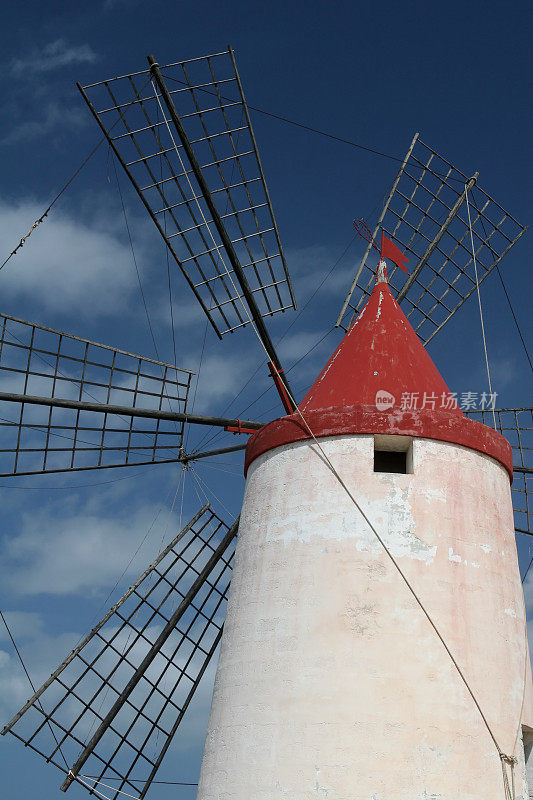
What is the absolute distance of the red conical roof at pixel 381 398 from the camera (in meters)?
5.70

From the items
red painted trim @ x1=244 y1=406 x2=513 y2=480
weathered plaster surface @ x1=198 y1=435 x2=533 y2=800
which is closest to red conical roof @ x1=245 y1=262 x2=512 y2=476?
red painted trim @ x1=244 y1=406 x2=513 y2=480

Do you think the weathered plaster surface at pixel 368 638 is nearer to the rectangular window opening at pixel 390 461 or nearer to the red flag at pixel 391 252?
the rectangular window opening at pixel 390 461

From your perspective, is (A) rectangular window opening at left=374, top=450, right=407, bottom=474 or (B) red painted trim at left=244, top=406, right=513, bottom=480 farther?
(A) rectangular window opening at left=374, top=450, right=407, bottom=474

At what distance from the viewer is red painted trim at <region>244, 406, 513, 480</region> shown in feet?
18.6

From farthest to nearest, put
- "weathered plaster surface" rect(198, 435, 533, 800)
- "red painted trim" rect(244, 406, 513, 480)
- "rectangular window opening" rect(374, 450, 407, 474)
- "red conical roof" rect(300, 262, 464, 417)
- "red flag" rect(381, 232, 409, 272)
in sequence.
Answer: "red flag" rect(381, 232, 409, 272), "rectangular window opening" rect(374, 450, 407, 474), "red conical roof" rect(300, 262, 464, 417), "red painted trim" rect(244, 406, 513, 480), "weathered plaster surface" rect(198, 435, 533, 800)

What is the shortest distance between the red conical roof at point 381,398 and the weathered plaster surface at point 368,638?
0.11 m

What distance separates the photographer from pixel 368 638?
498 centimetres

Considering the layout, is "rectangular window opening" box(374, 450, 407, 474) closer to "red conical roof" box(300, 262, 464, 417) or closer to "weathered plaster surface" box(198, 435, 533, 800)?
"red conical roof" box(300, 262, 464, 417)

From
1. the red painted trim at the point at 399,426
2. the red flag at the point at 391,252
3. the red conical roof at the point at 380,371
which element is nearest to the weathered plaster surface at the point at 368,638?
the red painted trim at the point at 399,426

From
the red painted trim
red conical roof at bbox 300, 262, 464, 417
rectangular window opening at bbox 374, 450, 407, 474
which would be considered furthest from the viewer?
rectangular window opening at bbox 374, 450, 407, 474

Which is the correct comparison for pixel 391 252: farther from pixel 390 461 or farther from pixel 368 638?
pixel 368 638

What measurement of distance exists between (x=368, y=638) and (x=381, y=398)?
1.82 meters

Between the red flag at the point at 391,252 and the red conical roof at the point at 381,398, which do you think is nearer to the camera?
the red conical roof at the point at 381,398

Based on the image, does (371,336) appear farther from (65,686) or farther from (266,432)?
(65,686)
